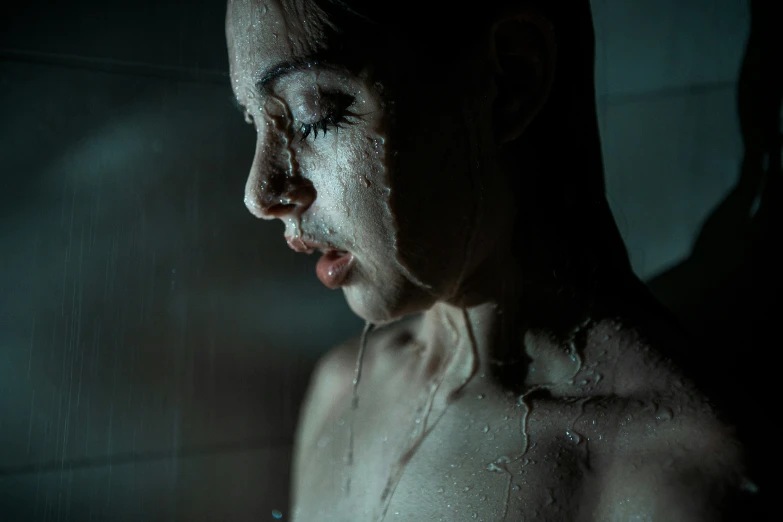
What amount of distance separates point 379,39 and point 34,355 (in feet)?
2.45

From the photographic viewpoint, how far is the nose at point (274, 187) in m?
0.70

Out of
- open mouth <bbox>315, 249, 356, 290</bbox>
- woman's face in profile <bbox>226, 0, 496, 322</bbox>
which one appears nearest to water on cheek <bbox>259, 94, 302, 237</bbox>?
woman's face in profile <bbox>226, 0, 496, 322</bbox>

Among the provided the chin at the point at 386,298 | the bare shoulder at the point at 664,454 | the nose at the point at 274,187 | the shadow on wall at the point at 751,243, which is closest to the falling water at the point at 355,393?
the chin at the point at 386,298

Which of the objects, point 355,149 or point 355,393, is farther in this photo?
point 355,393

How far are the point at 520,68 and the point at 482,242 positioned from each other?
0.20 m

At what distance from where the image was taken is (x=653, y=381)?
0.66m

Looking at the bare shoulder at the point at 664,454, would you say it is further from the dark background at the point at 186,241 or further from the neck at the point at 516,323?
the dark background at the point at 186,241

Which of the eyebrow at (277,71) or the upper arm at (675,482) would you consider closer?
the upper arm at (675,482)

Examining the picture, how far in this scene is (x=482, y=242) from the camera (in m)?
0.74

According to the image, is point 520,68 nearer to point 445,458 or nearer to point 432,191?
point 432,191

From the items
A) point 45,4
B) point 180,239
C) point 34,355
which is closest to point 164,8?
point 45,4

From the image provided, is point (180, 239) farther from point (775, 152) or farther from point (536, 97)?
point (775, 152)

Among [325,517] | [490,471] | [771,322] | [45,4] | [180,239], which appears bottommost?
[325,517]

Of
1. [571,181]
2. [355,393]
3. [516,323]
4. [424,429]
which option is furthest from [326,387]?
[571,181]
